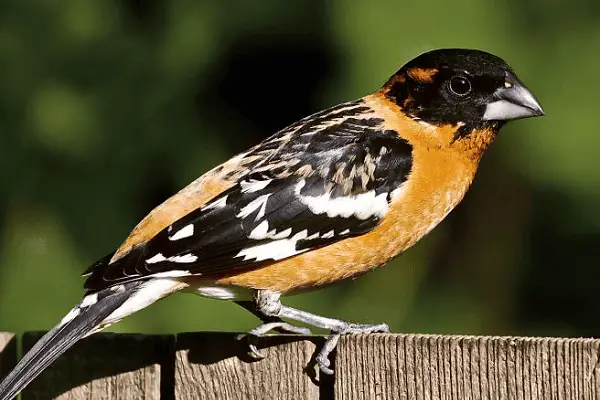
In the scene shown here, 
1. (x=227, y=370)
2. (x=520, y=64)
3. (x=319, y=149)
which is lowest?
(x=227, y=370)

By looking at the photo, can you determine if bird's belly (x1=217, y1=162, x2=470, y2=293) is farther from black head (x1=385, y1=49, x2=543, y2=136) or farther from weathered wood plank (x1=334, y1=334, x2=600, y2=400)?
weathered wood plank (x1=334, y1=334, x2=600, y2=400)

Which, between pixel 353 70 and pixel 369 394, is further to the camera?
pixel 353 70

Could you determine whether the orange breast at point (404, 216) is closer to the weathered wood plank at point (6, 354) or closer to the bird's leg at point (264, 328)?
the bird's leg at point (264, 328)

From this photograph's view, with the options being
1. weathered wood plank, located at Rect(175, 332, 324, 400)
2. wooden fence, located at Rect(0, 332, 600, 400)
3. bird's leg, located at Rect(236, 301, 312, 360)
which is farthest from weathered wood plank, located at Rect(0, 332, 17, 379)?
bird's leg, located at Rect(236, 301, 312, 360)

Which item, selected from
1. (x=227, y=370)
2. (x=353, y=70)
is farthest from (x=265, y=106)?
(x=227, y=370)

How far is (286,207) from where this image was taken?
390 cm

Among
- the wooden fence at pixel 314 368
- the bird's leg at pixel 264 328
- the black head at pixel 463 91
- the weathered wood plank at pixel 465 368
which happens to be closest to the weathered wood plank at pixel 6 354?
the wooden fence at pixel 314 368

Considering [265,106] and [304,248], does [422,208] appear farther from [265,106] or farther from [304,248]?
[265,106]

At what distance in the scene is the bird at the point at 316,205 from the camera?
3770 mm

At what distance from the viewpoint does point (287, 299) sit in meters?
4.80

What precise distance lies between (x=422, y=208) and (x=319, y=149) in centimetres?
41

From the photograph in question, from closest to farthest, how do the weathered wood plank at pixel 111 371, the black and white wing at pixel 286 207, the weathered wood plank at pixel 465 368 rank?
1. the weathered wood plank at pixel 465 368
2. the weathered wood plank at pixel 111 371
3. the black and white wing at pixel 286 207

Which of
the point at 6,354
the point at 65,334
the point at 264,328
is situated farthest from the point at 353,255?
the point at 6,354

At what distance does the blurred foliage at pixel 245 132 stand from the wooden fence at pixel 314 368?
1312 mm
